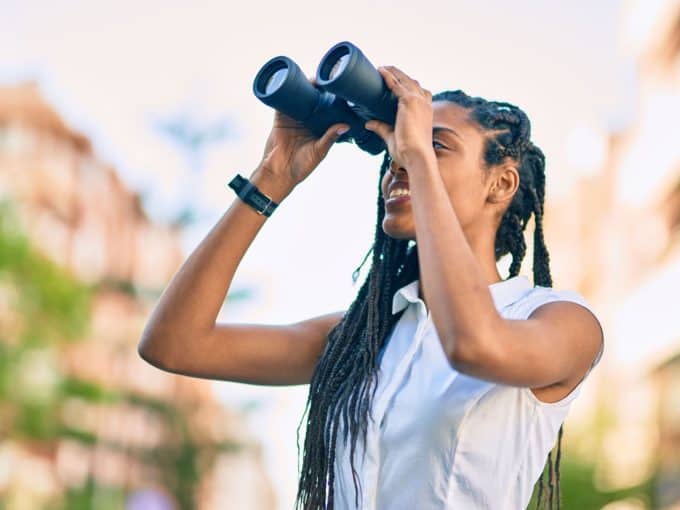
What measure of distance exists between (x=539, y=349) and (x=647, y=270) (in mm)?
22406

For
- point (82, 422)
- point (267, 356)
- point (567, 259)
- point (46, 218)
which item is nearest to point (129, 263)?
point (46, 218)

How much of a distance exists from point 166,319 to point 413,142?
659 mm

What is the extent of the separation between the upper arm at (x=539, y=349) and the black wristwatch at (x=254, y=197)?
0.62 m

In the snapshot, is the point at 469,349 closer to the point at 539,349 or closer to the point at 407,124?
the point at 539,349

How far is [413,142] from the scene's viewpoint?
237cm

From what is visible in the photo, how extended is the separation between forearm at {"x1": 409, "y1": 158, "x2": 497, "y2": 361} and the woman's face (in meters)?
0.23

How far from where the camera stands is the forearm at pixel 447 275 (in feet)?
7.12

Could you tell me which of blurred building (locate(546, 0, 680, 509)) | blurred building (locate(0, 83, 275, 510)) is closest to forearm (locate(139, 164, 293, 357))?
blurred building (locate(546, 0, 680, 509))

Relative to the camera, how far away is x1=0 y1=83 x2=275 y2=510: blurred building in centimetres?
2264

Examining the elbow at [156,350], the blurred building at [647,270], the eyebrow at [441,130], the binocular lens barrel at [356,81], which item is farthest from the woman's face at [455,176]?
the blurred building at [647,270]

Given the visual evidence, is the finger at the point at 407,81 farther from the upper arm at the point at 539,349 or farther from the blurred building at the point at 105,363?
the blurred building at the point at 105,363

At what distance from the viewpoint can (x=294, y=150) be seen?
2.82m

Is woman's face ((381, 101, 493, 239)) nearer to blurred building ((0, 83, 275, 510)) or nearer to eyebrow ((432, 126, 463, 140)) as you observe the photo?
eyebrow ((432, 126, 463, 140))

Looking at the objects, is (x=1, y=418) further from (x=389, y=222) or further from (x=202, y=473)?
(x=389, y=222)
